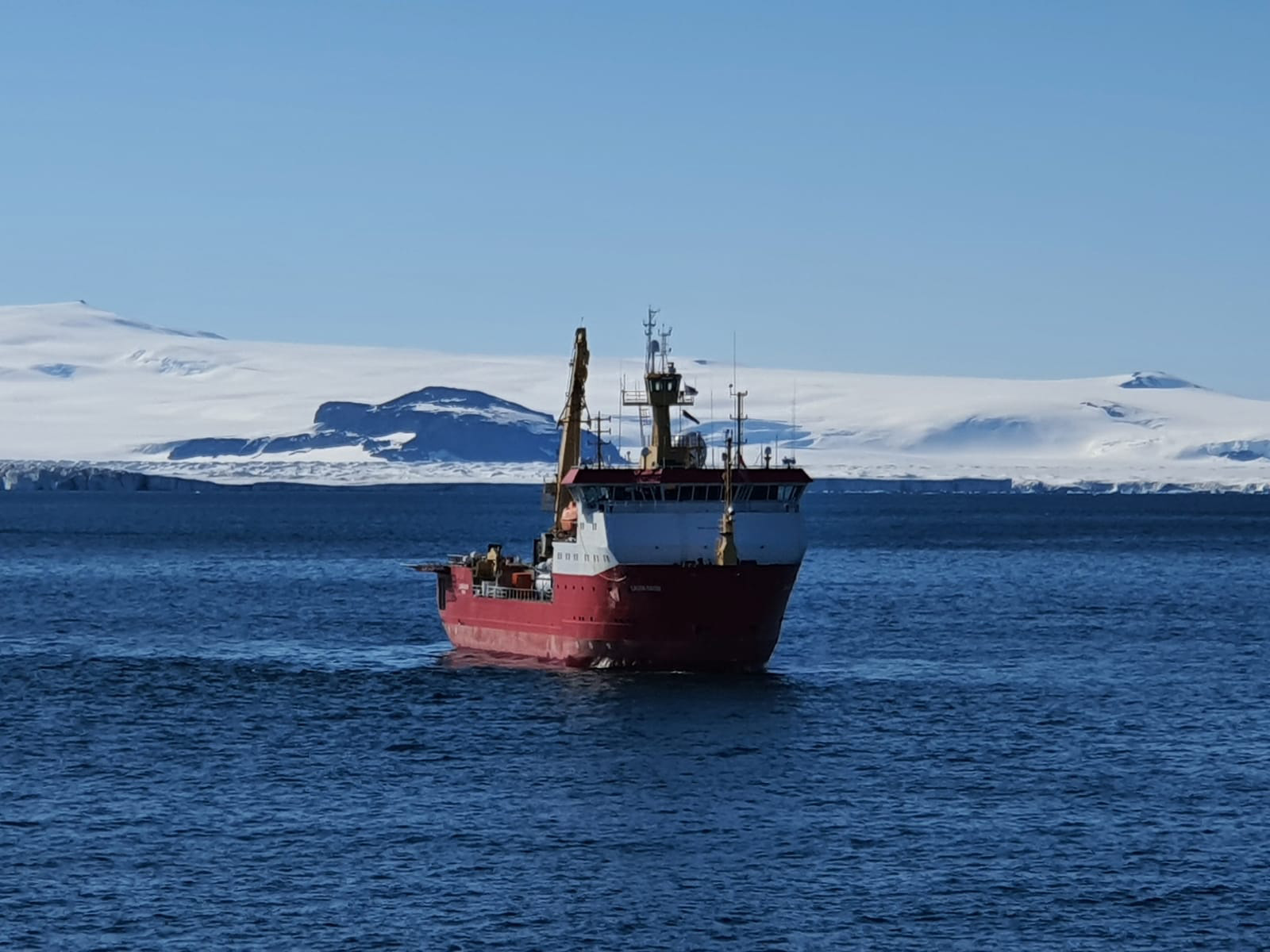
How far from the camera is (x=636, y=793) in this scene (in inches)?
1905

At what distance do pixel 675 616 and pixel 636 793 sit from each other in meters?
17.3

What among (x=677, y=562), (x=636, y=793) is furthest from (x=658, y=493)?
(x=636, y=793)

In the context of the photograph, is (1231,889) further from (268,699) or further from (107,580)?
(107,580)

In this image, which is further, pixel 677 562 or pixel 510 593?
pixel 510 593

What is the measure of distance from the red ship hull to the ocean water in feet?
3.31

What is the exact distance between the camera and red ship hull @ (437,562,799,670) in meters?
64.9

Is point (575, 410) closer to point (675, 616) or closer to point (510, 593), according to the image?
point (510, 593)

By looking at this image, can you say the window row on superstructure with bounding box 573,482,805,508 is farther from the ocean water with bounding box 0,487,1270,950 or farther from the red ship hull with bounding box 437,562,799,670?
the ocean water with bounding box 0,487,1270,950

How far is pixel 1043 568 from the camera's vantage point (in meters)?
140

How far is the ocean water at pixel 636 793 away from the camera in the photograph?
122ft

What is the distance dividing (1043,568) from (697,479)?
3070 inches

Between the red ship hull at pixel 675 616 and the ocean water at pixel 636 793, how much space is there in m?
1.01

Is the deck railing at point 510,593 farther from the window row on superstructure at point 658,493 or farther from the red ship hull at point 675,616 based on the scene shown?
the window row on superstructure at point 658,493

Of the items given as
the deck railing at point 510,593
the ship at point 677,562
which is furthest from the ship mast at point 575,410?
the ship at point 677,562
